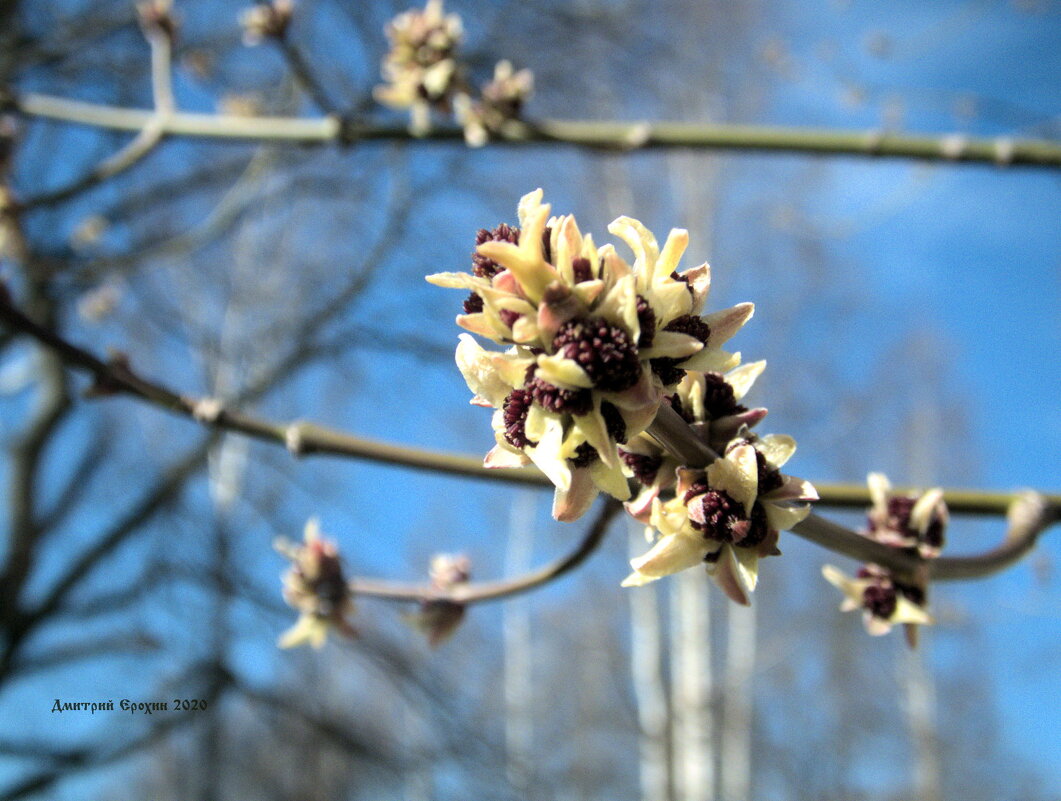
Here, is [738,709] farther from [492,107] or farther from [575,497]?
[575,497]

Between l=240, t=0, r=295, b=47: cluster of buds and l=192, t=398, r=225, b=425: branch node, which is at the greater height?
l=240, t=0, r=295, b=47: cluster of buds

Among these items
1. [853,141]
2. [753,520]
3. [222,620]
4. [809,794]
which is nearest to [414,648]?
[222,620]

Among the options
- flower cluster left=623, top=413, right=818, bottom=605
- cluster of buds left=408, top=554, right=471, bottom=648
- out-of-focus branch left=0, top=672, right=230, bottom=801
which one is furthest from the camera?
out-of-focus branch left=0, top=672, right=230, bottom=801

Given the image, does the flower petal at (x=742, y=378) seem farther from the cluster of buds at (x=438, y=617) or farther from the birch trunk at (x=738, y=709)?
the birch trunk at (x=738, y=709)

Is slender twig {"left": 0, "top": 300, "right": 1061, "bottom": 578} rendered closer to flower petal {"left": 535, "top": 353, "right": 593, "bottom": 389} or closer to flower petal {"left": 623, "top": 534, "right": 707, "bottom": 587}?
flower petal {"left": 623, "top": 534, "right": 707, "bottom": 587}

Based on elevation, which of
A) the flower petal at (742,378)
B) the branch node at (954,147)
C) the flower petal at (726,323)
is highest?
the branch node at (954,147)

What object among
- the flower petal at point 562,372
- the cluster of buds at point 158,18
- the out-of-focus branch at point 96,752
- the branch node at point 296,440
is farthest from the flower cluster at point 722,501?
the out-of-focus branch at point 96,752

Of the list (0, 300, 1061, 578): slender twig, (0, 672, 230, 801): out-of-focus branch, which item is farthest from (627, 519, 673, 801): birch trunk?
(0, 300, 1061, 578): slender twig
